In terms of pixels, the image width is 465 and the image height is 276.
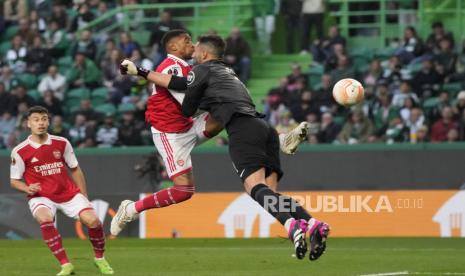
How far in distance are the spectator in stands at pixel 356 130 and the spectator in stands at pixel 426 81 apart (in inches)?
47.0

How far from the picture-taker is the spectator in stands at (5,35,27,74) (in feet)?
85.8

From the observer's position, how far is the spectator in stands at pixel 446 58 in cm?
2238

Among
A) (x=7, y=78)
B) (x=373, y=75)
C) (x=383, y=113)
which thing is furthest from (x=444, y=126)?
(x=7, y=78)

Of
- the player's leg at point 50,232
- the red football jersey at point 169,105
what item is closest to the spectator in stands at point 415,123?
the red football jersey at point 169,105

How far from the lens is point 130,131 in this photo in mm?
23172

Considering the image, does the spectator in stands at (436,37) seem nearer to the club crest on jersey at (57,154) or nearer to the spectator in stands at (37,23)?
the spectator in stands at (37,23)

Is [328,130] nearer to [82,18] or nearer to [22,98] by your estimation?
[22,98]

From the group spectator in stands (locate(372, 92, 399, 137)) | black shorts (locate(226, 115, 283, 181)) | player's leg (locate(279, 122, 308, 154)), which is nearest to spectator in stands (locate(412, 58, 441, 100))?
spectator in stands (locate(372, 92, 399, 137))

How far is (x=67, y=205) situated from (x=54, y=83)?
41.9 ft

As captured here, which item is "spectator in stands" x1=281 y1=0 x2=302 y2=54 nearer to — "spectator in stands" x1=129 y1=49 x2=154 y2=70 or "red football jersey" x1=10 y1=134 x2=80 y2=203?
"spectator in stands" x1=129 y1=49 x2=154 y2=70

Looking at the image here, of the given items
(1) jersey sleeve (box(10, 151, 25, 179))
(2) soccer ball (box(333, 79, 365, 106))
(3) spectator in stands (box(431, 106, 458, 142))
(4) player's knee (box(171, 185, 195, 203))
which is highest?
(2) soccer ball (box(333, 79, 365, 106))

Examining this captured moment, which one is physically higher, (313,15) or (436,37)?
(313,15)

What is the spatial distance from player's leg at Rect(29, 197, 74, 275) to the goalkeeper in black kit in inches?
70.4

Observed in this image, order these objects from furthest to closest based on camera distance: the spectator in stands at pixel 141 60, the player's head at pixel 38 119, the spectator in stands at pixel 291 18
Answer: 1. the spectator in stands at pixel 291 18
2. the spectator in stands at pixel 141 60
3. the player's head at pixel 38 119
